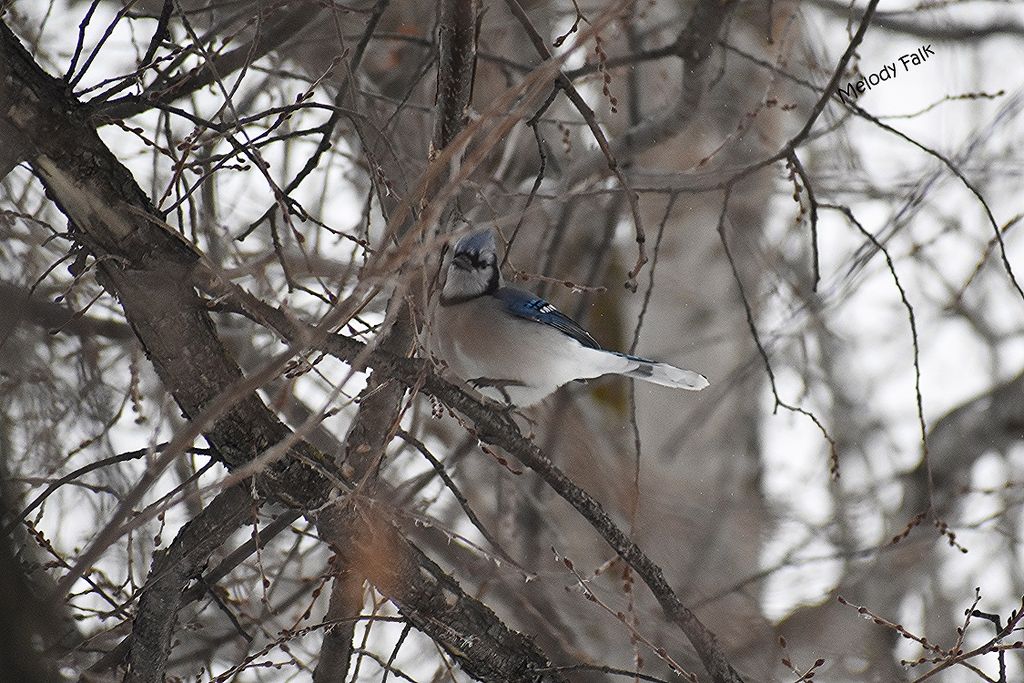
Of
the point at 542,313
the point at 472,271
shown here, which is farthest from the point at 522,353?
the point at 472,271

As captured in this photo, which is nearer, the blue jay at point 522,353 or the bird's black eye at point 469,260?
the blue jay at point 522,353

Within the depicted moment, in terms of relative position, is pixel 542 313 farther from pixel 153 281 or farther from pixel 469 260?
pixel 153 281

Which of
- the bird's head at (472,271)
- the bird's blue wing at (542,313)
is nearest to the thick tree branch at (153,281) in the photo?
the bird's blue wing at (542,313)

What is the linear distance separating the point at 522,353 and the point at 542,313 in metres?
0.23

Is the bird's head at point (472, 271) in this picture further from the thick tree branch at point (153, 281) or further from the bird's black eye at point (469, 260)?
the thick tree branch at point (153, 281)

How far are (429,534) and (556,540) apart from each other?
4.53 feet

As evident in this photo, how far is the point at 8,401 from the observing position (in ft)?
10.9

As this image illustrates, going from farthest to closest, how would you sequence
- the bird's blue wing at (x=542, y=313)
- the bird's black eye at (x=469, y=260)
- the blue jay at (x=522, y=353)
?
the bird's black eye at (x=469, y=260) < the bird's blue wing at (x=542, y=313) < the blue jay at (x=522, y=353)

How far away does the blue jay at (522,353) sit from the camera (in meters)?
3.79

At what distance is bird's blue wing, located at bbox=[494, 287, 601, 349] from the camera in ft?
12.8

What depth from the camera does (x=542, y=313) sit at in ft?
12.9

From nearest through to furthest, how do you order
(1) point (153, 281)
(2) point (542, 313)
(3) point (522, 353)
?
(1) point (153, 281) < (3) point (522, 353) < (2) point (542, 313)

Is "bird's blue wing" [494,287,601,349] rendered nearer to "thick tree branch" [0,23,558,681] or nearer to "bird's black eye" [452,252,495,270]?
"bird's black eye" [452,252,495,270]

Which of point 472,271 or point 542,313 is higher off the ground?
point 472,271
